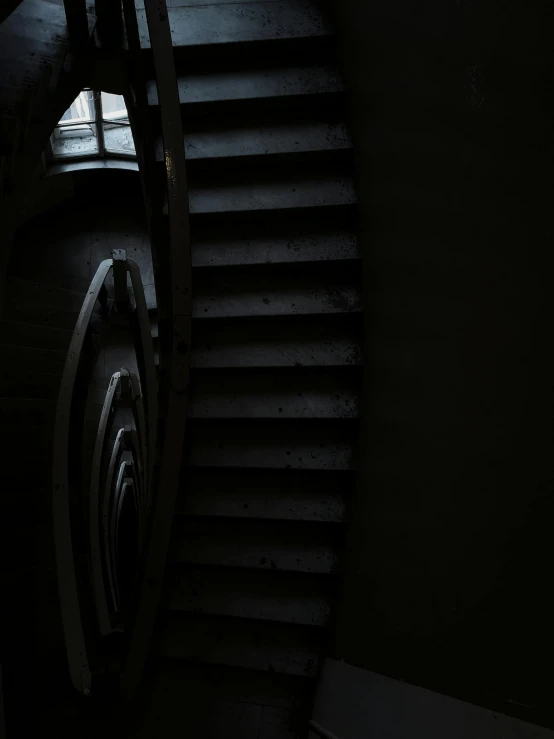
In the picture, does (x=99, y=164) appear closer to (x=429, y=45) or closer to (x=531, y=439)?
(x=429, y=45)

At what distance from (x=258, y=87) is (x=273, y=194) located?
840 mm

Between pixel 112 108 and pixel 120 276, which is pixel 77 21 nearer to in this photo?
pixel 120 276

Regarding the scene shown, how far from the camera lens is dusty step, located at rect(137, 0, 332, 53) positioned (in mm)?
3707

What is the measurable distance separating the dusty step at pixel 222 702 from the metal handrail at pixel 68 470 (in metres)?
0.73

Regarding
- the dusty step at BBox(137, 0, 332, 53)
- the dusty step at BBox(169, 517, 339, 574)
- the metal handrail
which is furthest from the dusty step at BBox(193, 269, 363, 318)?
the dusty step at BBox(137, 0, 332, 53)

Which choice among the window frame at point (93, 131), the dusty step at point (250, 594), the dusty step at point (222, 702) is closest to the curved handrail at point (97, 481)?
the window frame at point (93, 131)

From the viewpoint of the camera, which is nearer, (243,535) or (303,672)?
(303,672)

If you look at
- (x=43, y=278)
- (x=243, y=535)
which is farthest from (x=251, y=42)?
(x=43, y=278)

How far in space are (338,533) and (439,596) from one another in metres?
1.24

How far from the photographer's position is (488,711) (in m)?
1.55

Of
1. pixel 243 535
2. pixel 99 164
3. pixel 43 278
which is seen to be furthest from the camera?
pixel 99 164

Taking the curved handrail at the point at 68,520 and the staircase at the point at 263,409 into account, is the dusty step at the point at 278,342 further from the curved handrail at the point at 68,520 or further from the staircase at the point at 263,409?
the curved handrail at the point at 68,520

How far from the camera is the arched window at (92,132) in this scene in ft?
31.1

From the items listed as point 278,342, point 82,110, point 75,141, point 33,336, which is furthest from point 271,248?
point 82,110
